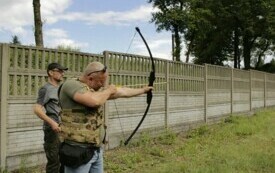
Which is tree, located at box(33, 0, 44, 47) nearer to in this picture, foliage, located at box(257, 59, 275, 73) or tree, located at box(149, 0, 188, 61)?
tree, located at box(149, 0, 188, 61)

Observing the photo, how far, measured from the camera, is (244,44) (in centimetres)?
5322

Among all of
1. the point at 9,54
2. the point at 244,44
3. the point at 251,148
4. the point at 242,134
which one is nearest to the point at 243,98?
the point at 242,134

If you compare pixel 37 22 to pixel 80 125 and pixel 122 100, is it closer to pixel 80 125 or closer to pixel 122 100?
pixel 122 100

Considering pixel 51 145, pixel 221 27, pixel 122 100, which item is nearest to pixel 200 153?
pixel 122 100

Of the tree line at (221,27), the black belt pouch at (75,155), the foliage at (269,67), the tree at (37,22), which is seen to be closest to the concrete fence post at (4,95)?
the black belt pouch at (75,155)

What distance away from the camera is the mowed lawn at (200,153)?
917 cm

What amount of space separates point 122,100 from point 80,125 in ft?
21.9

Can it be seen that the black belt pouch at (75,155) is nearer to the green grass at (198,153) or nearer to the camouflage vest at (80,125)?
the camouflage vest at (80,125)

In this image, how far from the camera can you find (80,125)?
4910 millimetres

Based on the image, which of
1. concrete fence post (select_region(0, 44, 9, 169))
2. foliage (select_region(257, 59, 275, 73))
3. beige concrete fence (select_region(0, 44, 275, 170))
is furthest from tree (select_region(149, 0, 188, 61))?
concrete fence post (select_region(0, 44, 9, 169))

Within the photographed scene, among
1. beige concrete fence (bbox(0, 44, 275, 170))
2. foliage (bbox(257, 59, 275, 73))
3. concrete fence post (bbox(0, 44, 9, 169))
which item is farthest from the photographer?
foliage (bbox(257, 59, 275, 73))

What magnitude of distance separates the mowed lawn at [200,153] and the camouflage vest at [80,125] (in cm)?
404

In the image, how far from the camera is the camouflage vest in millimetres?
4910

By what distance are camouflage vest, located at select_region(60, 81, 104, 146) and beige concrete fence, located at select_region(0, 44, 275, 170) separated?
1938mm
